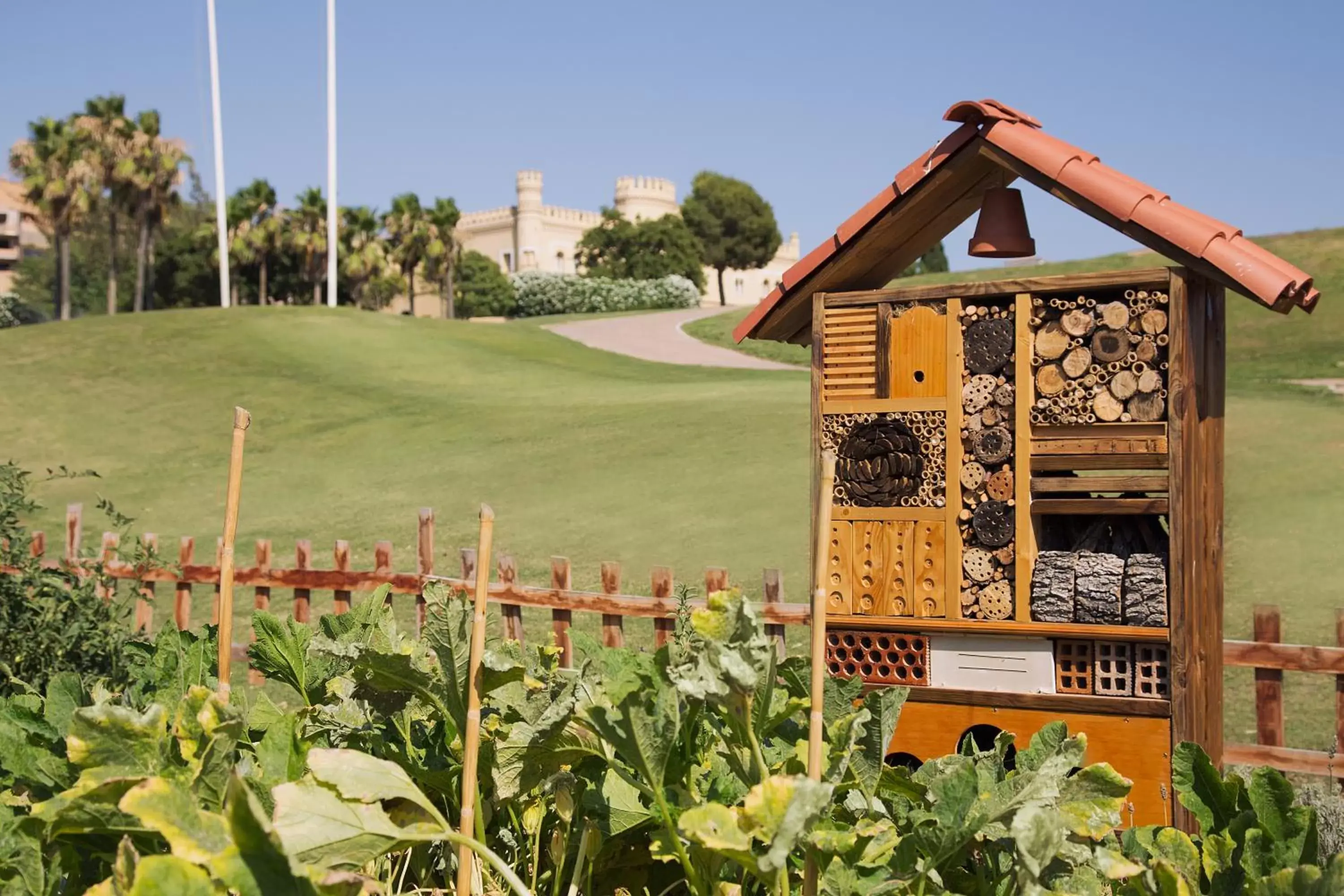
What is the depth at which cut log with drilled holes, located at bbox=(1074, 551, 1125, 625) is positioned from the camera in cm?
421

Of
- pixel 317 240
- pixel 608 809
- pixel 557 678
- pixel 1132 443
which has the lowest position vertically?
pixel 608 809

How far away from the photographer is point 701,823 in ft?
5.12

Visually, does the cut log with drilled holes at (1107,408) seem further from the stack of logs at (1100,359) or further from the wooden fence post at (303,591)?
the wooden fence post at (303,591)

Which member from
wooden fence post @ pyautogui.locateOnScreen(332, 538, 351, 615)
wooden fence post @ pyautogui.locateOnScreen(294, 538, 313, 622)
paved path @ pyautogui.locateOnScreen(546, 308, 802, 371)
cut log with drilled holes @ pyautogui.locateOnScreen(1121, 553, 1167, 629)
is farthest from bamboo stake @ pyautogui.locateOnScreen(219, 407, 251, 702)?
paved path @ pyautogui.locateOnScreen(546, 308, 802, 371)

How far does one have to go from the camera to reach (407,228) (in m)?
53.8

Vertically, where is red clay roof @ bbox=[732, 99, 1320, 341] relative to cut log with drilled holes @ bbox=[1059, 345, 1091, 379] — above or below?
above

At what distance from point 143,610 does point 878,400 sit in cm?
645

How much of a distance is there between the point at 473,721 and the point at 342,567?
680 cm

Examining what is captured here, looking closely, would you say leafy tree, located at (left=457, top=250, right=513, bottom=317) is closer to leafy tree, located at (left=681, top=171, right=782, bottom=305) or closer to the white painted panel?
leafy tree, located at (left=681, top=171, right=782, bottom=305)

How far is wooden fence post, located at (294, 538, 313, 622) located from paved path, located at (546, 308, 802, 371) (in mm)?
19622

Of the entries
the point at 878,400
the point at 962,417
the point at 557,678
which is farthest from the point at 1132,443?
the point at 557,678

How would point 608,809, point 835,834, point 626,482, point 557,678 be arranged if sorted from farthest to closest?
point 626,482, point 557,678, point 608,809, point 835,834

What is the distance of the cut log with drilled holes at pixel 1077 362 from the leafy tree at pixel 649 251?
65653 mm

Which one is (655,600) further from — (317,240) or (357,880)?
(317,240)
